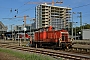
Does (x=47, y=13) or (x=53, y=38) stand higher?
(x=47, y=13)

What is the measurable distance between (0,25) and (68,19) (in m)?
44.0

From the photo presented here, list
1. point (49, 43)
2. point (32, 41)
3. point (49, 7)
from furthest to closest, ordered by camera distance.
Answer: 1. point (49, 7)
2. point (32, 41)
3. point (49, 43)

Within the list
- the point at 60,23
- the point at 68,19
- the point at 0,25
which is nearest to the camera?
the point at 60,23

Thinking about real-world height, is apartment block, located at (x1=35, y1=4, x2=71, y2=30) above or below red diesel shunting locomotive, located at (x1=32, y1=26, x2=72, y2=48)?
above

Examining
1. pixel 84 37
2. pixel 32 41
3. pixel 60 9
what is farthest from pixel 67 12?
pixel 32 41

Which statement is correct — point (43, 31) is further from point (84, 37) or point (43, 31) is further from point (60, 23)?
point (60, 23)

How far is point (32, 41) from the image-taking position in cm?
3303

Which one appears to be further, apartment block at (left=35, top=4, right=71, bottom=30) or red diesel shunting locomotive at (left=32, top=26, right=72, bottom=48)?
apartment block at (left=35, top=4, right=71, bottom=30)

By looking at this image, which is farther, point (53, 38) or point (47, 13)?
point (47, 13)

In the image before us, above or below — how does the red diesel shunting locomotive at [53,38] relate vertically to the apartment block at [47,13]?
below

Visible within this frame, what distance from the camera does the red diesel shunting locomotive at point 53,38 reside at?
26328 millimetres

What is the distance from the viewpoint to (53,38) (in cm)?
2747

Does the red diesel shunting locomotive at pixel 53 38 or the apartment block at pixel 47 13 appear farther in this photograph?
the apartment block at pixel 47 13

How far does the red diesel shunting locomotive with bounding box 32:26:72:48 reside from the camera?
2633 centimetres
